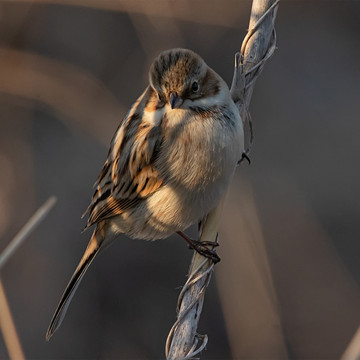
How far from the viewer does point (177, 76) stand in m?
2.81

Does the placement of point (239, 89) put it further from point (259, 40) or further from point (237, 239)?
A: point (237, 239)

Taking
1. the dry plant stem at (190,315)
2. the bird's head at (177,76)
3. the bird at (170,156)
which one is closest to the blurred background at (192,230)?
the bird at (170,156)

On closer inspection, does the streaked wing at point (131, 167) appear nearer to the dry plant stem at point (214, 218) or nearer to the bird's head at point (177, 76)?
the bird's head at point (177, 76)

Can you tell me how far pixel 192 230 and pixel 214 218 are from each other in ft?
6.56

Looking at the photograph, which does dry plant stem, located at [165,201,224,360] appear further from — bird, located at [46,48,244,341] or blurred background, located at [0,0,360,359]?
blurred background, located at [0,0,360,359]

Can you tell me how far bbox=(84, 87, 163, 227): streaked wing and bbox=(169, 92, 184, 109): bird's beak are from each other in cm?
21

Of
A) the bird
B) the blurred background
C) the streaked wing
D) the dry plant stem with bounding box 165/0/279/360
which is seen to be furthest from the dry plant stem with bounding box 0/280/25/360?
the blurred background

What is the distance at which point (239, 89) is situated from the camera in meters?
2.79

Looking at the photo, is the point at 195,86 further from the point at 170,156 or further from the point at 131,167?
the point at 131,167

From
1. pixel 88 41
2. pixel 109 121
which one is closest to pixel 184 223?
pixel 109 121

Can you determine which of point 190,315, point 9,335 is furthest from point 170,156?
point 9,335

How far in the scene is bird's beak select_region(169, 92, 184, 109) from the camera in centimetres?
277

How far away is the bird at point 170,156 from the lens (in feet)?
9.34

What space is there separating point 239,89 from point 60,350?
2.60 m
